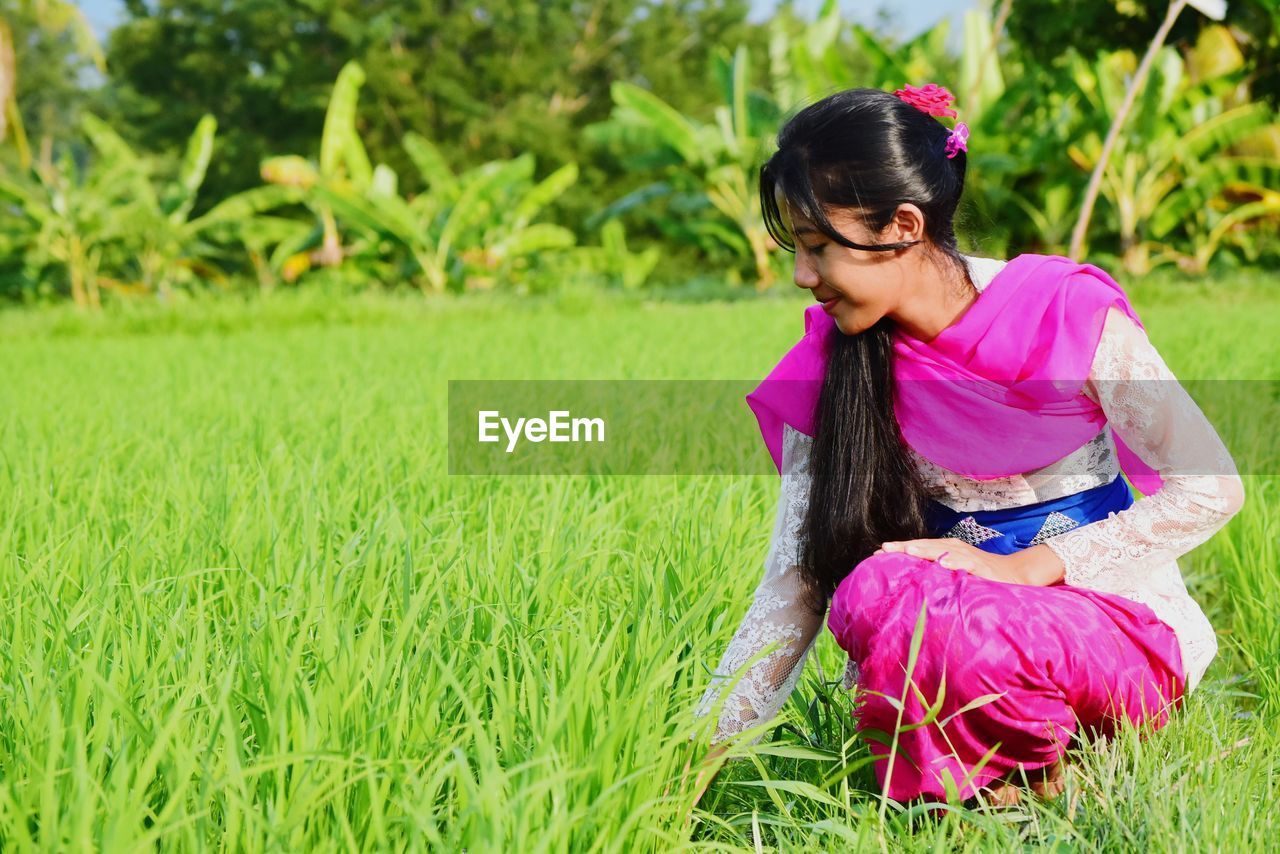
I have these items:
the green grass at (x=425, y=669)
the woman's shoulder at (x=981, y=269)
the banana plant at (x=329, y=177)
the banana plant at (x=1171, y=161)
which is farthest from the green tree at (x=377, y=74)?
the woman's shoulder at (x=981, y=269)

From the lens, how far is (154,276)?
10.4 meters

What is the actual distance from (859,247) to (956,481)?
0.36 m

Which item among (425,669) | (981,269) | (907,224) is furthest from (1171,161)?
(425,669)

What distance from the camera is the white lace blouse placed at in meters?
1.22

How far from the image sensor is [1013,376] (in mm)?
1280

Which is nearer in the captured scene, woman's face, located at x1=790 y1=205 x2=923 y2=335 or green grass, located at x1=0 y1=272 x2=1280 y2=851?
green grass, located at x1=0 y1=272 x2=1280 y2=851

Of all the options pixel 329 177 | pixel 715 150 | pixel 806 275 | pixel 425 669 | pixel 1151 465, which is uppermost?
pixel 715 150

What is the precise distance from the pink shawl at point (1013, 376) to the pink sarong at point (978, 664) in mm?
173

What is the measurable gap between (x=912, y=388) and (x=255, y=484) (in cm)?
140

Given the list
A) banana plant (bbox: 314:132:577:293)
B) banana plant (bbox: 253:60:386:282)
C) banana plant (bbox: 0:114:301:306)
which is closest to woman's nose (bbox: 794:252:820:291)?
banana plant (bbox: 314:132:577:293)

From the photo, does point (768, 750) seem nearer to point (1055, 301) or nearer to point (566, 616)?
point (566, 616)

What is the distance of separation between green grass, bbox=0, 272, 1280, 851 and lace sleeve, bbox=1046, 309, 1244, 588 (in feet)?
0.71

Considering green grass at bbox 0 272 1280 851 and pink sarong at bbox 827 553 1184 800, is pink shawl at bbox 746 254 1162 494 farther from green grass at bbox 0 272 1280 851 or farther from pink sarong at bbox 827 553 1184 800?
green grass at bbox 0 272 1280 851

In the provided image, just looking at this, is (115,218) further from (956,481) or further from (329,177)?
(956,481)
